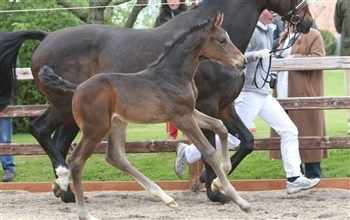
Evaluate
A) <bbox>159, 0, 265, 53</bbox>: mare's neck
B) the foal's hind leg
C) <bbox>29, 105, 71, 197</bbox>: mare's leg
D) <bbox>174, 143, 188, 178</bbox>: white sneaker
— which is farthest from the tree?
the foal's hind leg

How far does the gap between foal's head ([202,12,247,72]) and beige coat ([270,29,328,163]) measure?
8.98ft

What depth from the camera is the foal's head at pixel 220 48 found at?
6.69 meters

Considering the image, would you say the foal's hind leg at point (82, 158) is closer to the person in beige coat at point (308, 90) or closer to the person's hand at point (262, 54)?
the person's hand at point (262, 54)

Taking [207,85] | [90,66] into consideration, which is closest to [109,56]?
[90,66]

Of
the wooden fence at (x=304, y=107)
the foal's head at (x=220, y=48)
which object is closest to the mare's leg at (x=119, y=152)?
the foal's head at (x=220, y=48)

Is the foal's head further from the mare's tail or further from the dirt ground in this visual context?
the mare's tail

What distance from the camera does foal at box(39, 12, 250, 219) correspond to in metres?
6.68

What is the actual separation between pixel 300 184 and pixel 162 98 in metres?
2.38

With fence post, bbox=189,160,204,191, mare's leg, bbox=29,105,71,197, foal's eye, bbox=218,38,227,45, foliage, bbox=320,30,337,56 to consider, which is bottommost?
foliage, bbox=320,30,337,56

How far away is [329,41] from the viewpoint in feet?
102

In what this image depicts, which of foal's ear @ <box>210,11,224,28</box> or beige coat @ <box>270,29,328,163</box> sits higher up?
foal's ear @ <box>210,11,224,28</box>

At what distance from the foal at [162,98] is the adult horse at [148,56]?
→ 901 mm

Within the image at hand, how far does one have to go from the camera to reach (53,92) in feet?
26.8

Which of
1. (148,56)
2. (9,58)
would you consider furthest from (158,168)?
(148,56)
